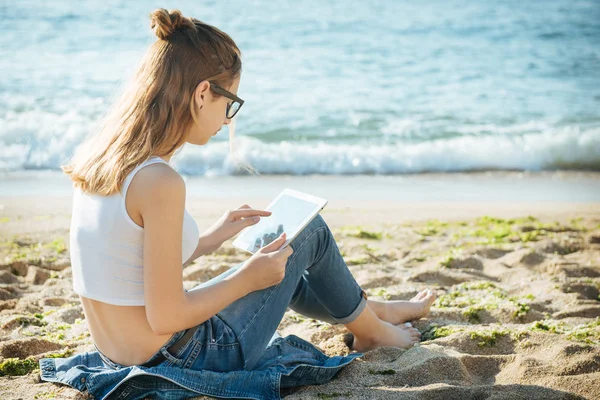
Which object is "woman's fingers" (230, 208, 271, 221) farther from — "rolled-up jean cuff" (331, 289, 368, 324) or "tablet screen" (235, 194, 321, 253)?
"rolled-up jean cuff" (331, 289, 368, 324)

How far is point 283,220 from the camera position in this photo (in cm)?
295

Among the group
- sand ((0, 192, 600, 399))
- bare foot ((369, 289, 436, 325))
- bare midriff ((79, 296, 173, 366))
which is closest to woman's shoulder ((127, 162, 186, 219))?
bare midriff ((79, 296, 173, 366))

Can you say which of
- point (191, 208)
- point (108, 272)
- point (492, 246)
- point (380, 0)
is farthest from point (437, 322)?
point (380, 0)

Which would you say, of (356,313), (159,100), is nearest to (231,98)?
(159,100)

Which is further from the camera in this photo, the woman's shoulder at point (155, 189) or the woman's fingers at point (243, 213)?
the woman's fingers at point (243, 213)

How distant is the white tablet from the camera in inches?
111

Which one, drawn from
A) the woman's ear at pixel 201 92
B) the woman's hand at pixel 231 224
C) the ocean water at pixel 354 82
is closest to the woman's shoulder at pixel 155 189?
the woman's ear at pixel 201 92

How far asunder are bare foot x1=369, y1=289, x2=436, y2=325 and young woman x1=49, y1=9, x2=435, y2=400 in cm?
100

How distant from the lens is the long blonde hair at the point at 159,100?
92.7 inches

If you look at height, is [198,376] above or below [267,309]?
below

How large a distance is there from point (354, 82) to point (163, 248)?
1121 cm

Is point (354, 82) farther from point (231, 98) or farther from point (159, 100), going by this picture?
point (159, 100)

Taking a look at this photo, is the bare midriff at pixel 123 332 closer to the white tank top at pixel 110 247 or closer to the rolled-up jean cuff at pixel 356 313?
the white tank top at pixel 110 247

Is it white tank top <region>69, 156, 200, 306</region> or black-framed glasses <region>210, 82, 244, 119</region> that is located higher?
black-framed glasses <region>210, 82, 244, 119</region>
